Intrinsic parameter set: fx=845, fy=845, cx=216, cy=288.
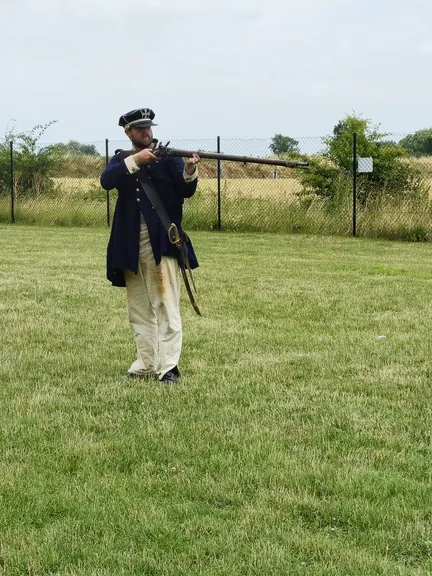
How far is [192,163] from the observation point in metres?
6.30

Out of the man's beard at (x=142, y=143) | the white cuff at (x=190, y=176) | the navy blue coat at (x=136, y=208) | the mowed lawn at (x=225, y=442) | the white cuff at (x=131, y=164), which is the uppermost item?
the man's beard at (x=142, y=143)

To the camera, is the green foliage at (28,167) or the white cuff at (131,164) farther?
the green foliage at (28,167)

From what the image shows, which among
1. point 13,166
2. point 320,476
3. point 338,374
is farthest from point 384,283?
Answer: point 13,166

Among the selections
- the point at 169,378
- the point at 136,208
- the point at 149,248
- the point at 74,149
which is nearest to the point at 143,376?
the point at 169,378

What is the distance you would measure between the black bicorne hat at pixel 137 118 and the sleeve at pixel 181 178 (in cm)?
35

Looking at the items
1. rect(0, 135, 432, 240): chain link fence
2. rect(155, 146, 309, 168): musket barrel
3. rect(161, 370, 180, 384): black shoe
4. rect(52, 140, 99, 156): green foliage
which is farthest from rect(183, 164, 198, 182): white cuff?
rect(52, 140, 99, 156): green foliage

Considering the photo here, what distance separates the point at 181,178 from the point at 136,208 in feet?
1.38

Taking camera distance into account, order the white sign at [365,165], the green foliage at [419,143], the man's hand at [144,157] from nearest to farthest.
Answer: the man's hand at [144,157] → the white sign at [365,165] → the green foliage at [419,143]

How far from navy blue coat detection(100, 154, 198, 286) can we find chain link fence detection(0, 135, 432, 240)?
36.5 ft

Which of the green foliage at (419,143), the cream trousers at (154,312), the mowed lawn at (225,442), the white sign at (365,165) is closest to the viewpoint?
the mowed lawn at (225,442)

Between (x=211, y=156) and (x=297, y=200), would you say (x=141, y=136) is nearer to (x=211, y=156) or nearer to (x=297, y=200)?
(x=211, y=156)

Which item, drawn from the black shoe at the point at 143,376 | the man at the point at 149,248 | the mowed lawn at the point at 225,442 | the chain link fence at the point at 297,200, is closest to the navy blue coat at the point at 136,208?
the man at the point at 149,248

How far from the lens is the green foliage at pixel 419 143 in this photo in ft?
70.4

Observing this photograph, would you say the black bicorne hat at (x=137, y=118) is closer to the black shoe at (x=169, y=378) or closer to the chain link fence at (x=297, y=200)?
the black shoe at (x=169, y=378)
